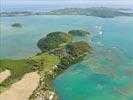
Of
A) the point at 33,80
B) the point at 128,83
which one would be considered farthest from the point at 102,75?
the point at 33,80

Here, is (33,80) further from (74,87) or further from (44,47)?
(44,47)

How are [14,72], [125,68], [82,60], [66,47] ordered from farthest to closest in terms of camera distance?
[66,47]
[82,60]
[125,68]
[14,72]

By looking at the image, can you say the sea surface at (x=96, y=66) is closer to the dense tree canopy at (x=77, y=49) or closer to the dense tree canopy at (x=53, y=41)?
the dense tree canopy at (x=77, y=49)

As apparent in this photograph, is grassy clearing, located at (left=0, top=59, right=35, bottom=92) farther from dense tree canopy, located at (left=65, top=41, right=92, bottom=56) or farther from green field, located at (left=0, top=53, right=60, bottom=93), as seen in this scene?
dense tree canopy, located at (left=65, top=41, right=92, bottom=56)

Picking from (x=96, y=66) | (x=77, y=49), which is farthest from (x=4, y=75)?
(x=77, y=49)

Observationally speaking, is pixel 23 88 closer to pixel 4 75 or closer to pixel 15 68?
pixel 4 75

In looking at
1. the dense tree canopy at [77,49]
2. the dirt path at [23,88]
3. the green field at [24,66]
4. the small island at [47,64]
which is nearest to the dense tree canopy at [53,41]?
the small island at [47,64]
